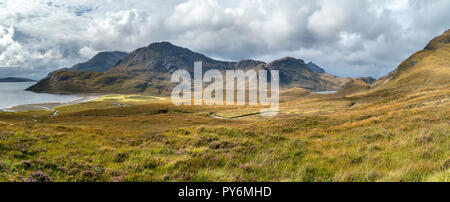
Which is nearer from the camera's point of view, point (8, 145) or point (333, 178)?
point (333, 178)

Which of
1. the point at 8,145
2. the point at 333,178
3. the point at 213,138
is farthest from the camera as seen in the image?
the point at 213,138

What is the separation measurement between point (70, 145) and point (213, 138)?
9.81 metres

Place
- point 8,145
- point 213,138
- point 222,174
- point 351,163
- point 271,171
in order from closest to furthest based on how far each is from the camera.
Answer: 1. point 222,174
2. point 271,171
3. point 351,163
4. point 8,145
5. point 213,138
